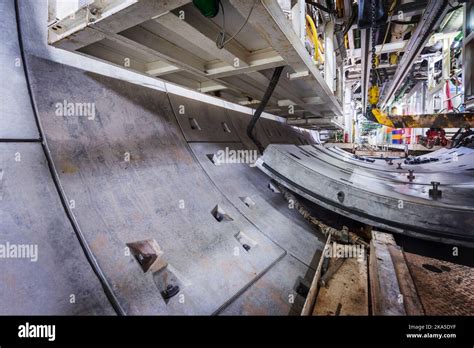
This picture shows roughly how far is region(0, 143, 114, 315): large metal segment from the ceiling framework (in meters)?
0.74

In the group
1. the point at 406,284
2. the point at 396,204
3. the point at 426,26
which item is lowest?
the point at 406,284

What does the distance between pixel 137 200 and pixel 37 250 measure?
0.52m

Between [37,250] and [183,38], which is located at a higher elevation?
[183,38]

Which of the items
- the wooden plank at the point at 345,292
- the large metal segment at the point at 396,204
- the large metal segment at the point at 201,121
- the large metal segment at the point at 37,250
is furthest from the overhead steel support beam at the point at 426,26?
the large metal segment at the point at 37,250

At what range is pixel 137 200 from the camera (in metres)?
1.38

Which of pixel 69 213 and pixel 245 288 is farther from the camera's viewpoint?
pixel 245 288

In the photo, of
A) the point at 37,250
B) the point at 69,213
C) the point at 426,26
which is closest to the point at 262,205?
the point at 69,213

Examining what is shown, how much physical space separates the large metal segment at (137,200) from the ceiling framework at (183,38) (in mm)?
248

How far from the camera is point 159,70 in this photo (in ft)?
6.29

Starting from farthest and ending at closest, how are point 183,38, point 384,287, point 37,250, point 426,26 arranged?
point 426,26
point 183,38
point 384,287
point 37,250

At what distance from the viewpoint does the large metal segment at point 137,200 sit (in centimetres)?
110

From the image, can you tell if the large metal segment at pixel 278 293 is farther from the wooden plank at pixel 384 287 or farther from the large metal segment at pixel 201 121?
the large metal segment at pixel 201 121
